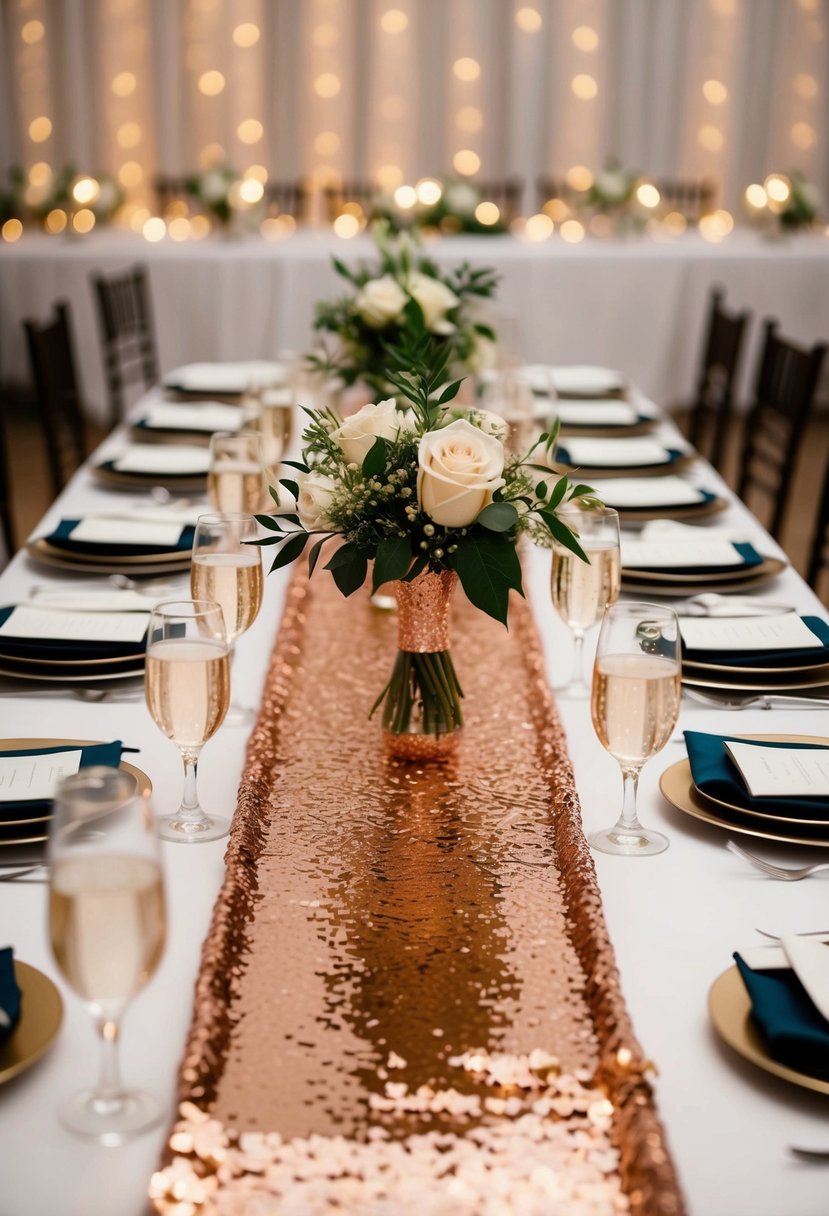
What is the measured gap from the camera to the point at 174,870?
4.17ft

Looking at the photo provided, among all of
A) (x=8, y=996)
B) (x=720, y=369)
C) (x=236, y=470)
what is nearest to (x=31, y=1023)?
(x=8, y=996)

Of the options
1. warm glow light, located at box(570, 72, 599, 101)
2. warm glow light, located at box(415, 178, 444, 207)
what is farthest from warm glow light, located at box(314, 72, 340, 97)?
warm glow light, located at box(415, 178, 444, 207)

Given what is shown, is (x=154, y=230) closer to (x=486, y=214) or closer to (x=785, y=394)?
(x=486, y=214)

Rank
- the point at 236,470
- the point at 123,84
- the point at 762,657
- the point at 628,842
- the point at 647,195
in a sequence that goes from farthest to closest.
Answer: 1. the point at 123,84
2. the point at 647,195
3. the point at 236,470
4. the point at 762,657
5. the point at 628,842

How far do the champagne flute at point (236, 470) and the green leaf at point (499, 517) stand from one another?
75 centimetres

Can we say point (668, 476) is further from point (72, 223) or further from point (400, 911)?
point (72, 223)

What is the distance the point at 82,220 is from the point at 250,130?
299 cm

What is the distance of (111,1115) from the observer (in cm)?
92

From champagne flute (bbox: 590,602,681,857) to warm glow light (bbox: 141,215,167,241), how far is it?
6242mm

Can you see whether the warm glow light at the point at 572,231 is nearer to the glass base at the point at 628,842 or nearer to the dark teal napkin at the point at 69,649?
the dark teal napkin at the point at 69,649

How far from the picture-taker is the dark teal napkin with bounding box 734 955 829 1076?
Answer: 96 cm

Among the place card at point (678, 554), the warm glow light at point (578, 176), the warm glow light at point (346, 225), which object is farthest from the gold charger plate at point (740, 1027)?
the warm glow light at point (578, 176)

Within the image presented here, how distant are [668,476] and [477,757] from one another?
55.9 inches

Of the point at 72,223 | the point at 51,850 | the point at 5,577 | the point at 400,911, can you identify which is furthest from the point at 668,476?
the point at 72,223
